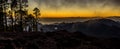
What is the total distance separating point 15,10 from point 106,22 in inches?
2356

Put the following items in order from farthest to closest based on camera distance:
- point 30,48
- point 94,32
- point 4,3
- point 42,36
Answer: point 4,3 → point 42,36 → point 94,32 → point 30,48

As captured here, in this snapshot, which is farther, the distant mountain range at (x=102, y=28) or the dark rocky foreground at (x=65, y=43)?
the distant mountain range at (x=102, y=28)

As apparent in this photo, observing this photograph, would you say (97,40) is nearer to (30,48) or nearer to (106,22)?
(106,22)

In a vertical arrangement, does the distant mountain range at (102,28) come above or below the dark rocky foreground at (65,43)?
above

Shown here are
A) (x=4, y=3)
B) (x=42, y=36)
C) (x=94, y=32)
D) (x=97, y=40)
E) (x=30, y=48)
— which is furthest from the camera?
(x=4, y=3)

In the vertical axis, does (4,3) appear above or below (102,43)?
above

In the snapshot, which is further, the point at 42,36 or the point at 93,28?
the point at 42,36

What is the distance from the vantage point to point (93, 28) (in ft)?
85.7

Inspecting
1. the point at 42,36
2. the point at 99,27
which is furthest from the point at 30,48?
the point at 99,27

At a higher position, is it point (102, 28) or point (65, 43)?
point (102, 28)

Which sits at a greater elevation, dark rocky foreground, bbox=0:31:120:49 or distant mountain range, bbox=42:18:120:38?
distant mountain range, bbox=42:18:120:38

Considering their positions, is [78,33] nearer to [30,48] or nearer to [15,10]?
[30,48]

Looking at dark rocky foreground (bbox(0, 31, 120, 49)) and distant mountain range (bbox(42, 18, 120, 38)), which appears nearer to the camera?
dark rocky foreground (bbox(0, 31, 120, 49))

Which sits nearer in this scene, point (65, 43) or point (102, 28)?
point (65, 43)
